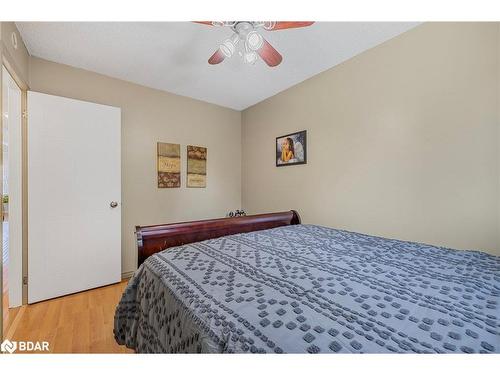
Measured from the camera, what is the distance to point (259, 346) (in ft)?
1.85

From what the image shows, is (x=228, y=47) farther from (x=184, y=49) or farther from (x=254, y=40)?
(x=184, y=49)

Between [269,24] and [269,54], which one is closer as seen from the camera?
[269,24]

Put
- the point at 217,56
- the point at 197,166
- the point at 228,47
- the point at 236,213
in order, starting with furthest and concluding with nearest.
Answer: the point at 236,213 < the point at 197,166 < the point at 217,56 < the point at 228,47

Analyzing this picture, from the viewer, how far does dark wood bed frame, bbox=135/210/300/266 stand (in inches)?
58.1

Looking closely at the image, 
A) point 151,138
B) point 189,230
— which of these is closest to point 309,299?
point 189,230

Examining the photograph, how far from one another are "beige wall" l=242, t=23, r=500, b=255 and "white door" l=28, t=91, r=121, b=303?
2159 mm

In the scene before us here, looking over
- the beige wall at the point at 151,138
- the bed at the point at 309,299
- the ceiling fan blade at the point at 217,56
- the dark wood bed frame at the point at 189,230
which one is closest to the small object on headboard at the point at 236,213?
the beige wall at the point at 151,138

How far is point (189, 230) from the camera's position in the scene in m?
1.69

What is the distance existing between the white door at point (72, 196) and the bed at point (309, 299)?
1251mm

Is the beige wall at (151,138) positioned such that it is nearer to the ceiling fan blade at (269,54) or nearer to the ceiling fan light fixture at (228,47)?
the ceiling fan light fixture at (228,47)

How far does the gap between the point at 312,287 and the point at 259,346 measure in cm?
36

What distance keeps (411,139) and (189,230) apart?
1.92 metres
